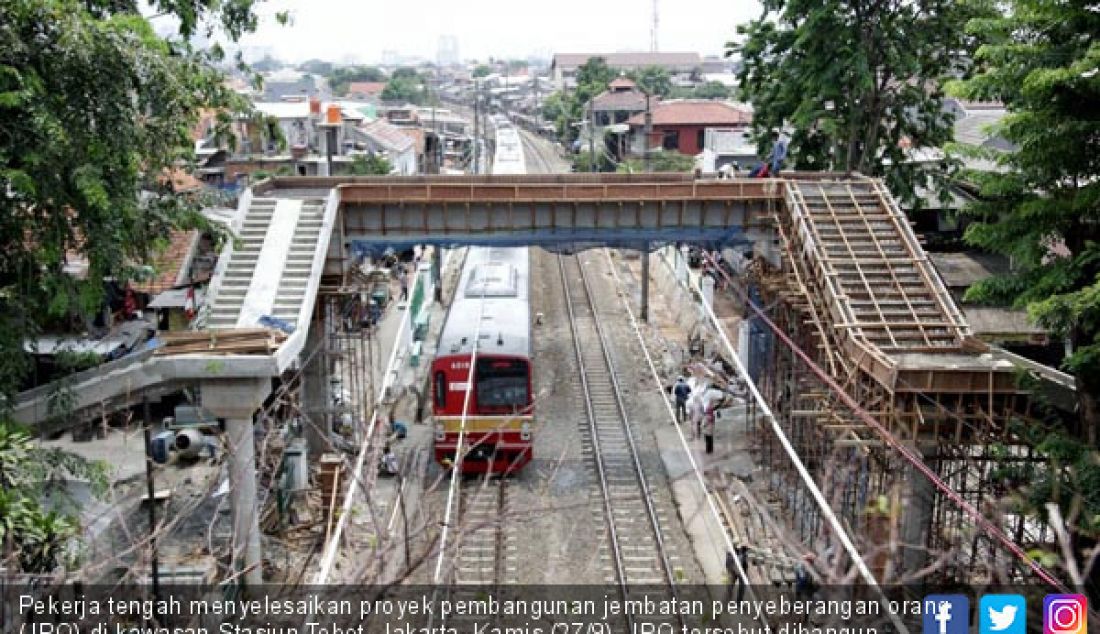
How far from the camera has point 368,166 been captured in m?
42.5

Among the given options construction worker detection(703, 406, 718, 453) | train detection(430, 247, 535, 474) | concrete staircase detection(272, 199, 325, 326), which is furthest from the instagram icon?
construction worker detection(703, 406, 718, 453)

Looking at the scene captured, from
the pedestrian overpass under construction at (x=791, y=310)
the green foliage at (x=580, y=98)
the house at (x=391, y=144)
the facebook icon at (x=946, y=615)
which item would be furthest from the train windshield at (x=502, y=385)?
the green foliage at (x=580, y=98)

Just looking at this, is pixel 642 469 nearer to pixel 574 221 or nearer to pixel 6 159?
pixel 574 221

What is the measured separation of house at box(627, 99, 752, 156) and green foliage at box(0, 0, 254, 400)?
153 ft

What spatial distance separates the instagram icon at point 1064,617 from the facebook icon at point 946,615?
92.2 inches

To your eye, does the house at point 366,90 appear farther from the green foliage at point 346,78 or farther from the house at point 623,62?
the house at point 623,62

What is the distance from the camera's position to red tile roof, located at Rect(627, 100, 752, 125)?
58.4 meters

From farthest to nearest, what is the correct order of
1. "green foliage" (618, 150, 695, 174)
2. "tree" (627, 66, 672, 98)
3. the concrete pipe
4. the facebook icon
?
"tree" (627, 66, 672, 98) → "green foliage" (618, 150, 695, 174) → the concrete pipe → the facebook icon

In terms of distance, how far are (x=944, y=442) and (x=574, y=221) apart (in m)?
9.34

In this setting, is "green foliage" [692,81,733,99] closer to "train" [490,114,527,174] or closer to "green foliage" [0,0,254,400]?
"train" [490,114,527,174]

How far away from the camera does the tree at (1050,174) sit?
11.5 meters

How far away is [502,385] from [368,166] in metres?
26.3

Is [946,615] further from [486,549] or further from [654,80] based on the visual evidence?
[654,80]

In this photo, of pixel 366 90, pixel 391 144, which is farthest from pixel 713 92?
pixel 391 144
